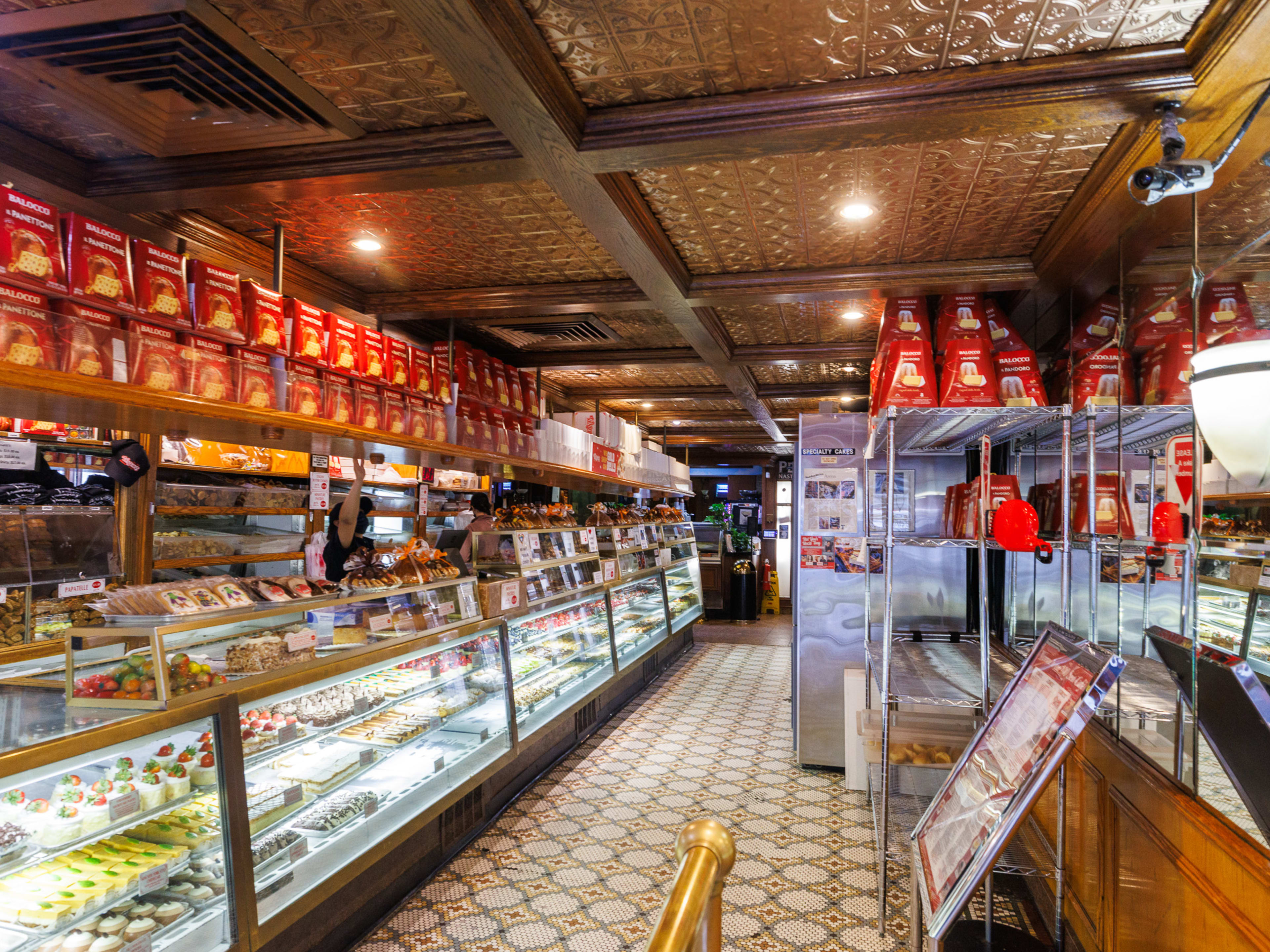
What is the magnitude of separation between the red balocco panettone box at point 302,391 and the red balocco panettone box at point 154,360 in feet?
1.67

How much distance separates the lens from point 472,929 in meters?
3.09

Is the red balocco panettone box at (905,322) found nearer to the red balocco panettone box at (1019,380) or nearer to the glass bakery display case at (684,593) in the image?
the red balocco panettone box at (1019,380)

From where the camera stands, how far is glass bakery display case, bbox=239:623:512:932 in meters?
2.72

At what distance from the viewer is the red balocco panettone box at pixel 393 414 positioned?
147 inches

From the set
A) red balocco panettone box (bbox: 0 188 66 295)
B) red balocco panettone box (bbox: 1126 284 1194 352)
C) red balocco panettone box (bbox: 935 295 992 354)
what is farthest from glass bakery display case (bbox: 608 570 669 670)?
red balocco panettone box (bbox: 0 188 66 295)

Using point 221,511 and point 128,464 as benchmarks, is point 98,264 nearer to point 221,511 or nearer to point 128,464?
point 128,464

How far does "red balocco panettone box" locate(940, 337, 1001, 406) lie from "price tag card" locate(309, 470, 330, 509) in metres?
3.96

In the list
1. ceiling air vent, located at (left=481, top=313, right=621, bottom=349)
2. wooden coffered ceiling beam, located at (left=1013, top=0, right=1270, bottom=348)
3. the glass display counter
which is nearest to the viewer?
wooden coffered ceiling beam, located at (left=1013, top=0, right=1270, bottom=348)

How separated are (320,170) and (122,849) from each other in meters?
2.46

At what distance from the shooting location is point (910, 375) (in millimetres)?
3697

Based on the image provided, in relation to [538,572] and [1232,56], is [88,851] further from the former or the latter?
[1232,56]

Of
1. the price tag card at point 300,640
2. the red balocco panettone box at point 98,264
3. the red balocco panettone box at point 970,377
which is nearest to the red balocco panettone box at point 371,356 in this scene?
the red balocco panettone box at point 98,264

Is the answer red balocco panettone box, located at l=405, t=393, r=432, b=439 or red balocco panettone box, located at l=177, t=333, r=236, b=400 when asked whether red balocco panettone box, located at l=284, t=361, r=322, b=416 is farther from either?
red balocco panettone box, located at l=405, t=393, r=432, b=439

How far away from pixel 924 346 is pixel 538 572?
2.94 metres
